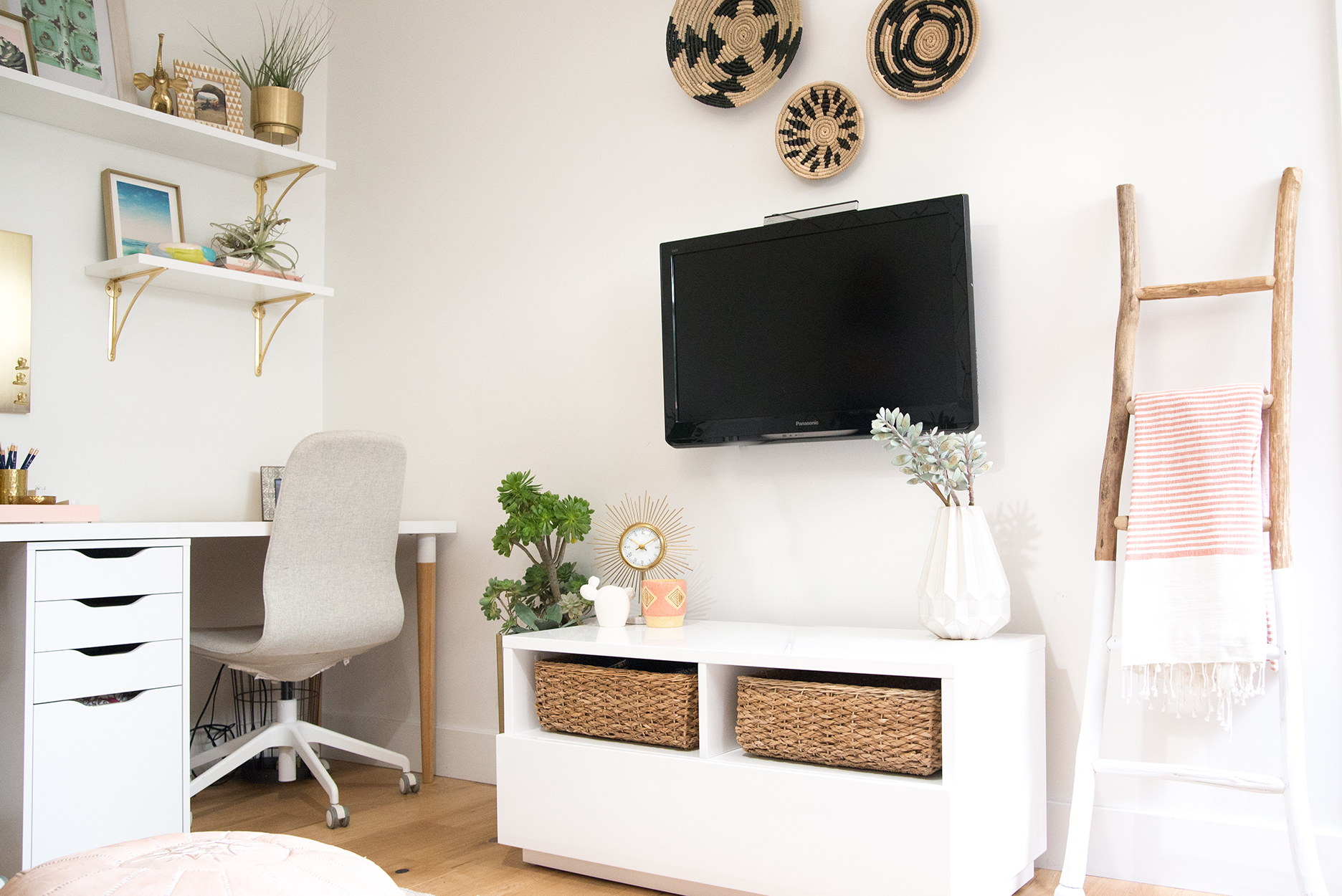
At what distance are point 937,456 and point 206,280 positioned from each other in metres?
2.14

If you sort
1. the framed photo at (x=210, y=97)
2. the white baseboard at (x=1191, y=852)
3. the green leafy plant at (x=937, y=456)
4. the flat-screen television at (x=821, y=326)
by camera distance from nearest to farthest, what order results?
the white baseboard at (x=1191, y=852) < the green leafy plant at (x=937, y=456) < the flat-screen television at (x=821, y=326) < the framed photo at (x=210, y=97)

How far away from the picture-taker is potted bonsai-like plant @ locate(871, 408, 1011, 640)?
189 cm

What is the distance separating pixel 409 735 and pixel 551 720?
106cm

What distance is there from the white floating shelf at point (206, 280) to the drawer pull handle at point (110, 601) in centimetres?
94

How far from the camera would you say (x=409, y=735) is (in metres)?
3.05

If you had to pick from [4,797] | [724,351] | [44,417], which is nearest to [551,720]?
[724,351]

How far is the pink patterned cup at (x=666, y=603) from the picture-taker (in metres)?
2.26

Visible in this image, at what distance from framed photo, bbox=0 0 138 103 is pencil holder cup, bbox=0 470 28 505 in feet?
3.55

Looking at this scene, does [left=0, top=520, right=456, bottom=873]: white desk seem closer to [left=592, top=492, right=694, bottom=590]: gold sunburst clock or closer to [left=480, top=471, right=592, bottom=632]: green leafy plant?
[left=480, top=471, right=592, bottom=632]: green leafy plant

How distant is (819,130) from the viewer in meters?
2.36

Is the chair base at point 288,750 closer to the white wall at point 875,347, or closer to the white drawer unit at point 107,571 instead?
the white wall at point 875,347

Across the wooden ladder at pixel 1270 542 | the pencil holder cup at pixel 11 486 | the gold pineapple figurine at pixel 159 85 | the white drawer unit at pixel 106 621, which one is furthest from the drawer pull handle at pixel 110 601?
the wooden ladder at pixel 1270 542

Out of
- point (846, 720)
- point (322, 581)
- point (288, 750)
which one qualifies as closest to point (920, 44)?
point (846, 720)

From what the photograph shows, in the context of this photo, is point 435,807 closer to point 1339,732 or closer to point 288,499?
point 288,499
